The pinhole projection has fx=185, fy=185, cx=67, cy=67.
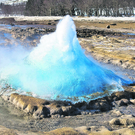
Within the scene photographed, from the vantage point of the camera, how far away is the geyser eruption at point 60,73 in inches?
182

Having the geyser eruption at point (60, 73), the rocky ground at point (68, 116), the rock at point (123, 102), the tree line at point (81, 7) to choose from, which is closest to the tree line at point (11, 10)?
the tree line at point (81, 7)

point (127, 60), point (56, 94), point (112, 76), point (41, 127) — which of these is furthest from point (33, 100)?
point (127, 60)

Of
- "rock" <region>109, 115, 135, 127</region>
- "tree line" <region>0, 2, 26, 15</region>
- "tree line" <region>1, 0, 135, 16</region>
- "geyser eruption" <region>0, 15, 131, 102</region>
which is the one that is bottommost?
"rock" <region>109, 115, 135, 127</region>

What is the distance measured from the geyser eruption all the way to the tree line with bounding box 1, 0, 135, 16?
3132 centimetres

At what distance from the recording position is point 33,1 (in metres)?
46.3

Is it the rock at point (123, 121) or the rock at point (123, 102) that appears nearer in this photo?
the rock at point (123, 121)

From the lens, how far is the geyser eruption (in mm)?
4621

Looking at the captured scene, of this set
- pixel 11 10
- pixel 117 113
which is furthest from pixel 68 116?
pixel 11 10

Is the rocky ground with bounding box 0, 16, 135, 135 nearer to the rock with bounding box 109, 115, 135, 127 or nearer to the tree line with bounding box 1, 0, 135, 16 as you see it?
the rock with bounding box 109, 115, 135, 127

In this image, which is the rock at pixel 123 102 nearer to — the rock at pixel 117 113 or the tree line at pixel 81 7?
the rock at pixel 117 113

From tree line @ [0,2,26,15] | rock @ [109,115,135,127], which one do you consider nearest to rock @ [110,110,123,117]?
rock @ [109,115,135,127]

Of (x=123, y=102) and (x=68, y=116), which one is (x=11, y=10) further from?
(x=68, y=116)

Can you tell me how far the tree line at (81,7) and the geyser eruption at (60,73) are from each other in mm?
31321

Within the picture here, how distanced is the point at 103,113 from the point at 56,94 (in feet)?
3.94
